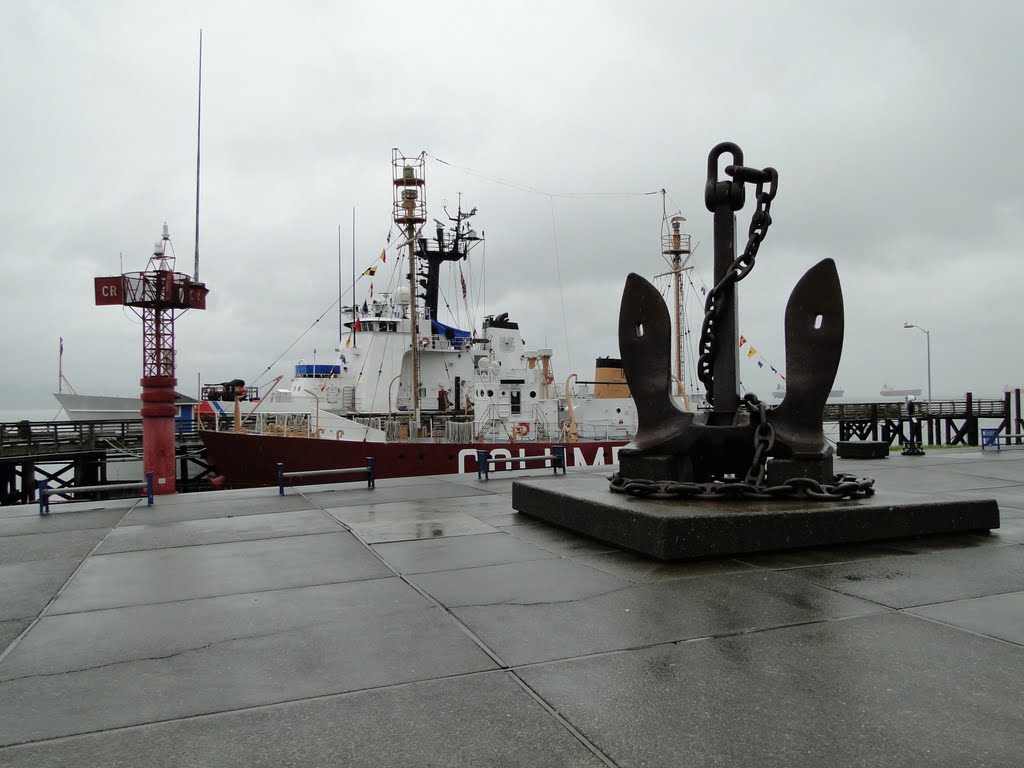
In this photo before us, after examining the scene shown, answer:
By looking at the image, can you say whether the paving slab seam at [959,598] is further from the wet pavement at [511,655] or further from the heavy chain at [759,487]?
the heavy chain at [759,487]

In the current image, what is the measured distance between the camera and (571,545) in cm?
586

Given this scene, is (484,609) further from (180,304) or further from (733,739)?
(180,304)

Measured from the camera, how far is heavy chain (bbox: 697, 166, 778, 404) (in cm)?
624

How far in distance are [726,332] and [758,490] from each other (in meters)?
1.54

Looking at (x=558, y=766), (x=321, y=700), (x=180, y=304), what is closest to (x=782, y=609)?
(x=558, y=766)

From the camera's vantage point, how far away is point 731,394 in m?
6.53

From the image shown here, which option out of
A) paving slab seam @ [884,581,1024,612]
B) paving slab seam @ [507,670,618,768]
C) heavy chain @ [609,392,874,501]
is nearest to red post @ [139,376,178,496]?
heavy chain @ [609,392,874,501]

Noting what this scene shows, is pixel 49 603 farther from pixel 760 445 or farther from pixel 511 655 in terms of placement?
pixel 760 445

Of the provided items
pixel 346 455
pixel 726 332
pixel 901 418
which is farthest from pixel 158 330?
pixel 901 418

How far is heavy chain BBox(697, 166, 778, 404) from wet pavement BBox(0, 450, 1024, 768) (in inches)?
81.1

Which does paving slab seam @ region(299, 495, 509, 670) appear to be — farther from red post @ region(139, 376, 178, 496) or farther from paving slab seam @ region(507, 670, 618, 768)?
red post @ region(139, 376, 178, 496)

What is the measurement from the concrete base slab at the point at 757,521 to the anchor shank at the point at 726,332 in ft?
3.81

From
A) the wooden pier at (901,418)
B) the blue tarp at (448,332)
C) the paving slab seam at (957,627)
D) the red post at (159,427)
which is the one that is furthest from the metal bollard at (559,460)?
the wooden pier at (901,418)

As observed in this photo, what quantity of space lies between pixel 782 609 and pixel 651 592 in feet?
2.48
